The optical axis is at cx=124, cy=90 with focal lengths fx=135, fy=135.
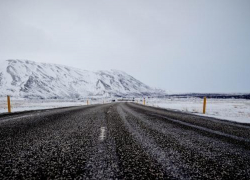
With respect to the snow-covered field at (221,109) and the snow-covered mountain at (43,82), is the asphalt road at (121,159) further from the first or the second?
the snow-covered mountain at (43,82)

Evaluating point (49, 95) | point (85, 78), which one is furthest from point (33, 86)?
point (85, 78)

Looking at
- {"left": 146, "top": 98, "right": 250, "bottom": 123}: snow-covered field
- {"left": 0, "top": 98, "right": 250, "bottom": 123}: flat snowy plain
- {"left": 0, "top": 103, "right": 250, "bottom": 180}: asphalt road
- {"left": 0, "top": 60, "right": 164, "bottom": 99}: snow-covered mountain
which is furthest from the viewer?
{"left": 0, "top": 60, "right": 164, "bottom": 99}: snow-covered mountain

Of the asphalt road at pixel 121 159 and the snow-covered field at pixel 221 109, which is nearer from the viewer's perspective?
the asphalt road at pixel 121 159

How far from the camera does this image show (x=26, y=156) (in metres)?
2.08

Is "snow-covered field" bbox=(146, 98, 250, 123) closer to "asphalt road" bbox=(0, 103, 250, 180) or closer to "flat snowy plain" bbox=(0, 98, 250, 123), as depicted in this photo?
"flat snowy plain" bbox=(0, 98, 250, 123)

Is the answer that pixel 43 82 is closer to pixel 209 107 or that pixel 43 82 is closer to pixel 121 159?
pixel 209 107

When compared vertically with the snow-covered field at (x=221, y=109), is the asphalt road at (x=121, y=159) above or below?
above

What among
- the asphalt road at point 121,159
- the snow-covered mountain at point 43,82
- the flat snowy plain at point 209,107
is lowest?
the flat snowy plain at point 209,107

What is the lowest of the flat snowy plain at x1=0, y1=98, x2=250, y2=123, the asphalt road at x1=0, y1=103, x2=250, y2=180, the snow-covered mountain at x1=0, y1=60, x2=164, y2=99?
the flat snowy plain at x1=0, y1=98, x2=250, y2=123

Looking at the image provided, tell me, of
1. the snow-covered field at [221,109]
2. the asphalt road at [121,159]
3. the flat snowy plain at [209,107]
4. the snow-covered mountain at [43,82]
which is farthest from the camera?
the snow-covered mountain at [43,82]

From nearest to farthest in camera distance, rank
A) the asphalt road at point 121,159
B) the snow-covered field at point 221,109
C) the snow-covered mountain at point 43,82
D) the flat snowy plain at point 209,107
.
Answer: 1. the asphalt road at point 121,159
2. the snow-covered field at point 221,109
3. the flat snowy plain at point 209,107
4. the snow-covered mountain at point 43,82

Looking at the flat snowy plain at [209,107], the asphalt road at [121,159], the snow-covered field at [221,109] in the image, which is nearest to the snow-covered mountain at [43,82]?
the flat snowy plain at [209,107]

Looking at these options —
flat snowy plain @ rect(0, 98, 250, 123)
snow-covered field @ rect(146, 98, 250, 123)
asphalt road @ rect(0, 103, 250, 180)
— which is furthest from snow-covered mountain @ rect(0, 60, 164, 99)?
asphalt road @ rect(0, 103, 250, 180)

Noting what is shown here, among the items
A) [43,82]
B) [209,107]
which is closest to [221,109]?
[209,107]
